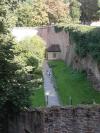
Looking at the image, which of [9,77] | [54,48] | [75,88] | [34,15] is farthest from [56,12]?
[9,77]

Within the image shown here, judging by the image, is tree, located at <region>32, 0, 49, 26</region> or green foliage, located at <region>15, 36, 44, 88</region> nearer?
green foliage, located at <region>15, 36, 44, 88</region>

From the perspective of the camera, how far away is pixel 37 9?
62.9m

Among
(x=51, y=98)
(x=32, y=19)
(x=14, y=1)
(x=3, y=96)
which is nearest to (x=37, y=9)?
(x=32, y=19)

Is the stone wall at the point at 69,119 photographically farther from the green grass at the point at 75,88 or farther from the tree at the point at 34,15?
the tree at the point at 34,15

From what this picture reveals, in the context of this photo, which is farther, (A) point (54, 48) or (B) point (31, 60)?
(A) point (54, 48)

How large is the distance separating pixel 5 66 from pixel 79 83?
15.1 meters

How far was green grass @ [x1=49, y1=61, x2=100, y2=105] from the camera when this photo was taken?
1008 inches

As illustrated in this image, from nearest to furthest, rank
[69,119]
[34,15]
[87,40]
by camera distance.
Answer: [69,119] < [87,40] < [34,15]

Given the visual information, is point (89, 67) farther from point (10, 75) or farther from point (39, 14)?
point (39, 14)

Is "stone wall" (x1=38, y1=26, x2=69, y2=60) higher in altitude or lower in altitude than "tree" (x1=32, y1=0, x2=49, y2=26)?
lower

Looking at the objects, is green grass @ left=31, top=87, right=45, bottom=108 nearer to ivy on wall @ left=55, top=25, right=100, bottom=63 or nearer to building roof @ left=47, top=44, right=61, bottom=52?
ivy on wall @ left=55, top=25, right=100, bottom=63

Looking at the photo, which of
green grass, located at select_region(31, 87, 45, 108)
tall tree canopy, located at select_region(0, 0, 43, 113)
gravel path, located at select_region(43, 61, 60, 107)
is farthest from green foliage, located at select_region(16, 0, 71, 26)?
tall tree canopy, located at select_region(0, 0, 43, 113)

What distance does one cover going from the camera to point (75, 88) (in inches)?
1157

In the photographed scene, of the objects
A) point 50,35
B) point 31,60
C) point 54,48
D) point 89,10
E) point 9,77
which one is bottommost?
point 9,77
